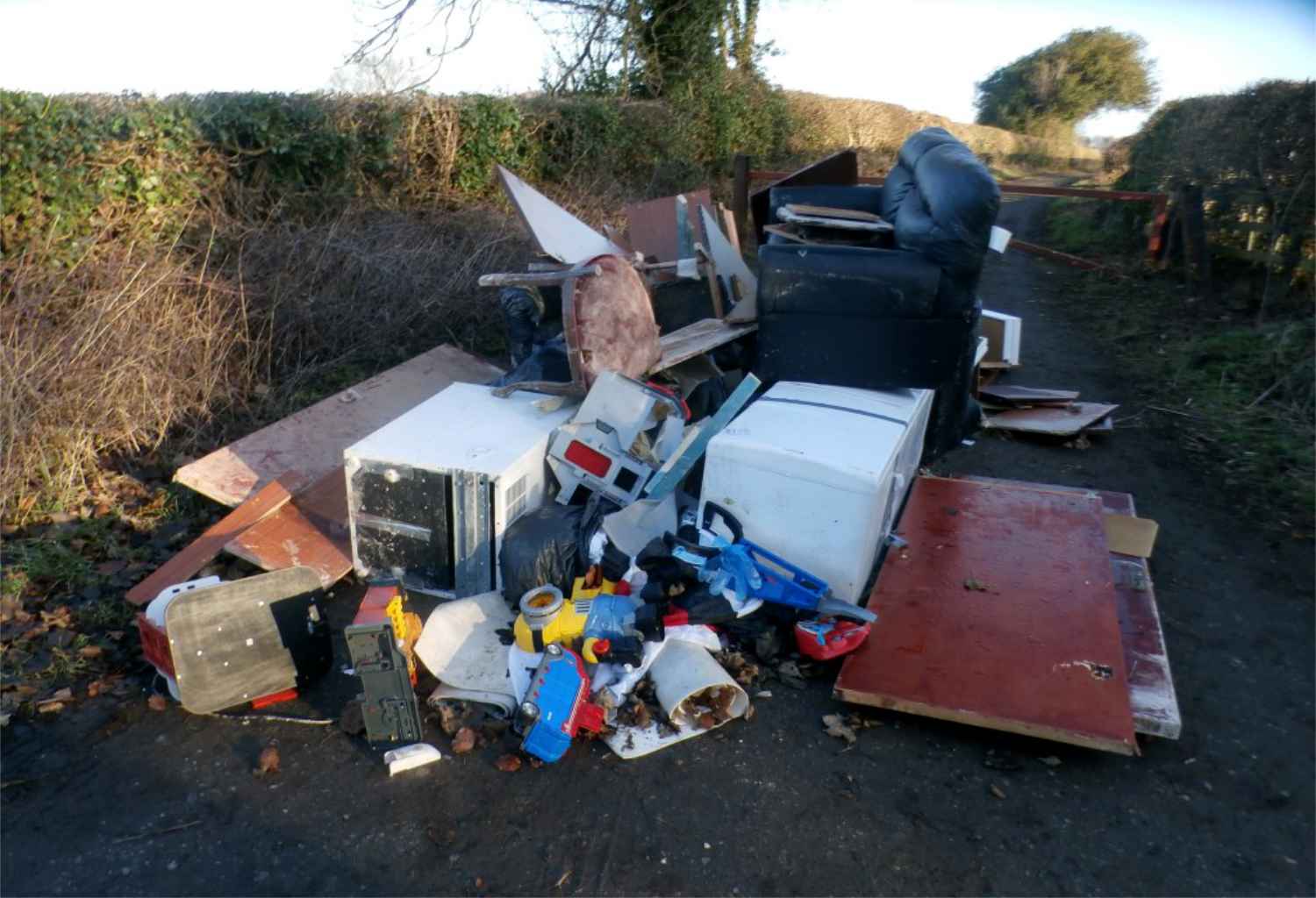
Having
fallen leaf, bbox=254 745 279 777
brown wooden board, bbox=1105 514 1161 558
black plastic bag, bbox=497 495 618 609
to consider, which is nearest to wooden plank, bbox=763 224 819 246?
brown wooden board, bbox=1105 514 1161 558

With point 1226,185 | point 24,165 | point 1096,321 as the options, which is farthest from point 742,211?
point 24,165

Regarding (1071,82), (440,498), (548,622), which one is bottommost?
(548,622)

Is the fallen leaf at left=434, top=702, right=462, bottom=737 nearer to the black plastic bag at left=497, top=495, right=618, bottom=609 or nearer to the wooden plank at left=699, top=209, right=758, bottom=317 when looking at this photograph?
the black plastic bag at left=497, top=495, right=618, bottom=609

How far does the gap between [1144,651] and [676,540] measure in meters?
1.70

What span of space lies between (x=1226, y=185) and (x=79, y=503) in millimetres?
9173

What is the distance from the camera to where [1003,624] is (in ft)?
10.4

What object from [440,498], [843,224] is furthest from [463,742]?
[843,224]

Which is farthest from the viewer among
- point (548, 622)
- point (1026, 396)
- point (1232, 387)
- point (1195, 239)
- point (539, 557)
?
point (1195, 239)

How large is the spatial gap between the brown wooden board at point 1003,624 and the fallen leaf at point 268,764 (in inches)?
70.4

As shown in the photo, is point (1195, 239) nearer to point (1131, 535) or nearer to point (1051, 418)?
point (1051, 418)

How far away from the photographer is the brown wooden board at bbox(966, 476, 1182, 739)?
2.76 metres

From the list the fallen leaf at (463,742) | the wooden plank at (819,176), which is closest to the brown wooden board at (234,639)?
the fallen leaf at (463,742)

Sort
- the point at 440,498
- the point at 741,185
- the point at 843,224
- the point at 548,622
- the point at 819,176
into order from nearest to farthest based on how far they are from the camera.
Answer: the point at 548,622 → the point at 440,498 → the point at 843,224 → the point at 819,176 → the point at 741,185

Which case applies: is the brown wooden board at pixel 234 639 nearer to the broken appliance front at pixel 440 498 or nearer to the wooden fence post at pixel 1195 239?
the broken appliance front at pixel 440 498
